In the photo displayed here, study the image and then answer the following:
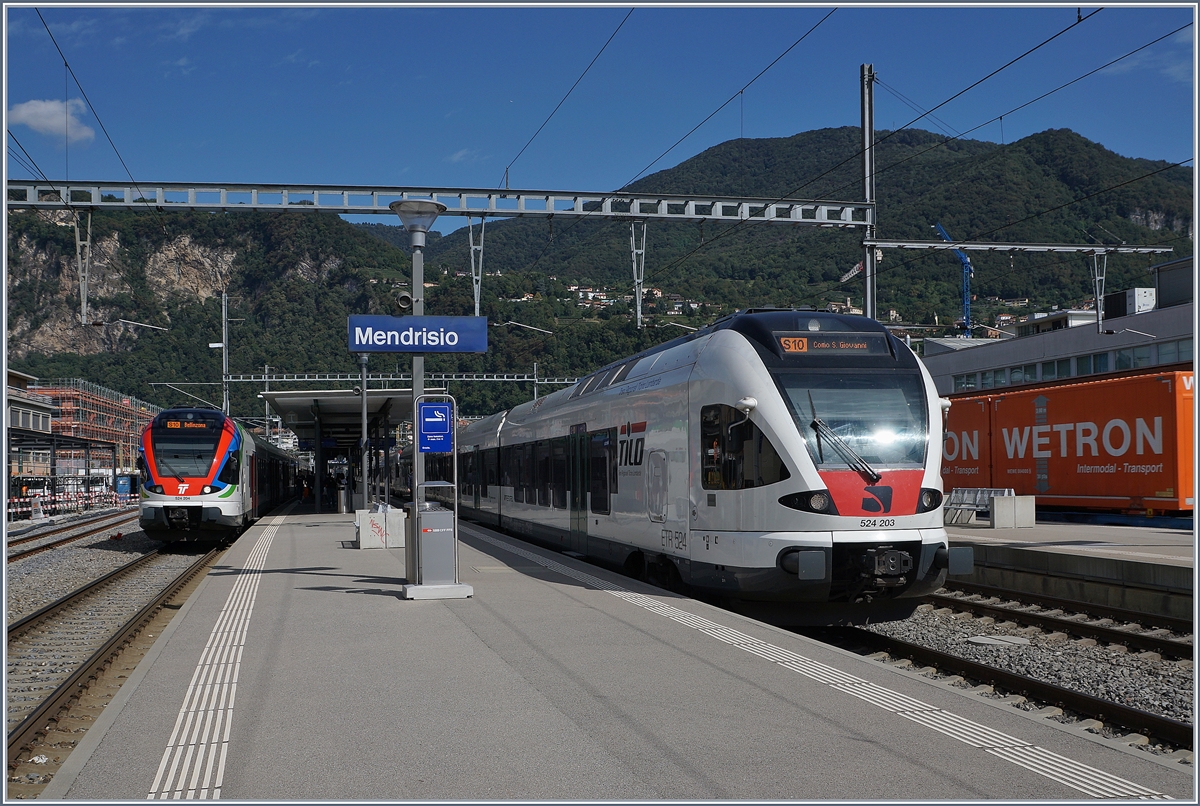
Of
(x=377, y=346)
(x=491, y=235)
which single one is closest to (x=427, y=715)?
(x=377, y=346)

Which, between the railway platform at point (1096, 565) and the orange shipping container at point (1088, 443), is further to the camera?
the orange shipping container at point (1088, 443)

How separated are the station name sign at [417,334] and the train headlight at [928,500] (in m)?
5.73

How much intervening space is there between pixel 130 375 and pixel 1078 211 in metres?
54.2

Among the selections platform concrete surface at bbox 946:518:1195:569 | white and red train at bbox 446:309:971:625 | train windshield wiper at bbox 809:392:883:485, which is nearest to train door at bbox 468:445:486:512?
platform concrete surface at bbox 946:518:1195:569

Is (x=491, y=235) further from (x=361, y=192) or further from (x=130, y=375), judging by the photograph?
(x=361, y=192)

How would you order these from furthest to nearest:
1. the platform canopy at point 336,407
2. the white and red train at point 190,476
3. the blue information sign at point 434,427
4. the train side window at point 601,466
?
the platform canopy at point 336,407 → the white and red train at point 190,476 → the train side window at point 601,466 → the blue information sign at point 434,427

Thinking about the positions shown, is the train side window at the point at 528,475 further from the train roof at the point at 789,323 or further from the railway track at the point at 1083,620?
the train roof at the point at 789,323

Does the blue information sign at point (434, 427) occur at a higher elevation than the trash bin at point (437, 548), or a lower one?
higher

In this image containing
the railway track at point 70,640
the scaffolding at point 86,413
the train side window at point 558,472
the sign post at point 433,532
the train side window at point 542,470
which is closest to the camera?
the railway track at point 70,640

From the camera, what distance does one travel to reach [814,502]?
400 inches

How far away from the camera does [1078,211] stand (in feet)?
154

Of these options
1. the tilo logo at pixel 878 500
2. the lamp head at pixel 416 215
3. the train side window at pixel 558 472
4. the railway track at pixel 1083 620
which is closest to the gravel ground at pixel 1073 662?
the railway track at pixel 1083 620

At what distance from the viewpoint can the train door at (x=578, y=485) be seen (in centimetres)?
1662

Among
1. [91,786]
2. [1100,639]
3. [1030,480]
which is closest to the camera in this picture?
[91,786]
